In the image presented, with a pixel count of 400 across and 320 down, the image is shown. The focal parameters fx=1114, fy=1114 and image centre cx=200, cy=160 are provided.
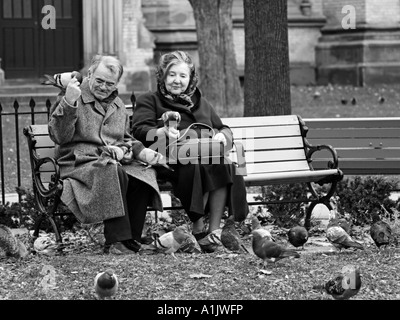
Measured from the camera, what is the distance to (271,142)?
8414 millimetres

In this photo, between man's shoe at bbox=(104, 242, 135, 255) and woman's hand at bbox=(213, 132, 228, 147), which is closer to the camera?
man's shoe at bbox=(104, 242, 135, 255)

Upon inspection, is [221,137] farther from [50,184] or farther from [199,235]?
[50,184]

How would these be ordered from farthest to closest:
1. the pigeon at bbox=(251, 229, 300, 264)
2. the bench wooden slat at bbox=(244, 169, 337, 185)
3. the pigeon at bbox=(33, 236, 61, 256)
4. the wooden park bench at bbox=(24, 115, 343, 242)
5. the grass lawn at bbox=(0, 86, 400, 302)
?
the bench wooden slat at bbox=(244, 169, 337, 185), the wooden park bench at bbox=(24, 115, 343, 242), the pigeon at bbox=(33, 236, 61, 256), the pigeon at bbox=(251, 229, 300, 264), the grass lawn at bbox=(0, 86, 400, 302)

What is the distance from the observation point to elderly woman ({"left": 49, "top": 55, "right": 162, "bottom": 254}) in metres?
6.91

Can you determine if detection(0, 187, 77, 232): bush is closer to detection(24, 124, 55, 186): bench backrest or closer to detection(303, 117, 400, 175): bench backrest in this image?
detection(24, 124, 55, 186): bench backrest

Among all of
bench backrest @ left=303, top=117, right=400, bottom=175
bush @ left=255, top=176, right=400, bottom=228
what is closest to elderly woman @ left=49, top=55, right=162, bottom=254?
bush @ left=255, top=176, right=400, bottom=228

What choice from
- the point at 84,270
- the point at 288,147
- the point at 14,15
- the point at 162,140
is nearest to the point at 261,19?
the point at 288,147

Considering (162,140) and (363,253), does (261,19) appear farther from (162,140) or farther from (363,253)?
→ (363,253)

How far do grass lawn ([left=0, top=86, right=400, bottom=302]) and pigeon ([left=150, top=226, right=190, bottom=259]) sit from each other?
2.8 inches

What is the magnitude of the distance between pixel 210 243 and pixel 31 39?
13.5 metres

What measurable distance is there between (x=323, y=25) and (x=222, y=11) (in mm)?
7335

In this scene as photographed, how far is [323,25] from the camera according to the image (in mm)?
23250

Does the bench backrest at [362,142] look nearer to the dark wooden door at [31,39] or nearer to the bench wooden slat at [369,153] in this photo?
the bench wooden slat at [369,153]

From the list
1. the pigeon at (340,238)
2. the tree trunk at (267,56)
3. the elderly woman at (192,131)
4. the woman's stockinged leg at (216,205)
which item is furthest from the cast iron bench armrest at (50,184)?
the tree trunk at (267,56)
